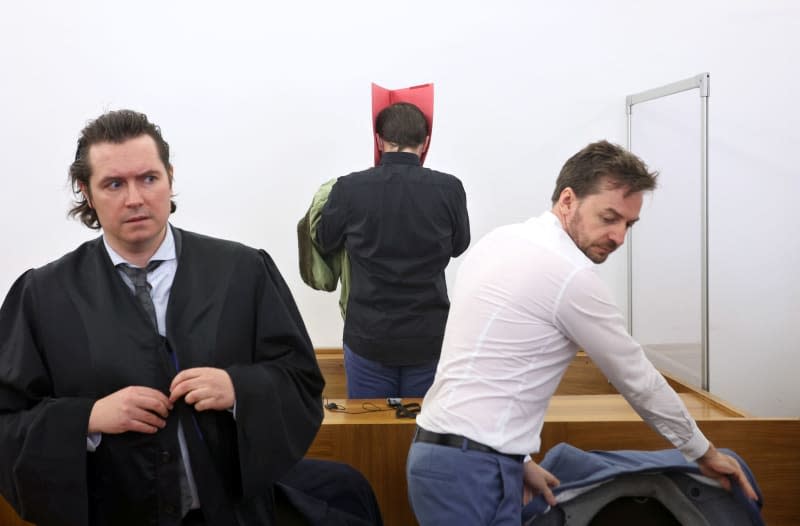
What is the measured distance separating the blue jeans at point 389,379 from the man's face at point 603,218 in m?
1.15

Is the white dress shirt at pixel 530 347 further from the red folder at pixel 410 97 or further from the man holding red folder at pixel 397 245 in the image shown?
the red folder at pixel 410 97

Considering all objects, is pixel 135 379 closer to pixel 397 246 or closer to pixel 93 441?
pixel 93 441

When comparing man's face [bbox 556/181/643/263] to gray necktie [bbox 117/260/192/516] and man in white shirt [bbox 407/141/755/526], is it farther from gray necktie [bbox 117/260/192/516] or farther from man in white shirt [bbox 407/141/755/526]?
gray necktie [bbox 117/260/192/516]

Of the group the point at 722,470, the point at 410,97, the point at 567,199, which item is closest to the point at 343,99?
the point at 410,97

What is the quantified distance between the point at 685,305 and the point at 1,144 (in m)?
3.21

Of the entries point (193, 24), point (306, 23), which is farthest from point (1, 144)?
point (306, 23)

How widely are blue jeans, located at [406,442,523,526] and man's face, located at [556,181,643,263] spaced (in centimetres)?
46

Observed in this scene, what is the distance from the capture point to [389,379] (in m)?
2.65

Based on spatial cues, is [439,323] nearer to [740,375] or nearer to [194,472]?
[194,472]

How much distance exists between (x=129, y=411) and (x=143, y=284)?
27 cm

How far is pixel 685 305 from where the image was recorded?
318 cm

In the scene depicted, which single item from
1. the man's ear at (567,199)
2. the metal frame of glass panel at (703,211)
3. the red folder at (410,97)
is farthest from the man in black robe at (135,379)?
the metal frame of glass panel at (703,211)

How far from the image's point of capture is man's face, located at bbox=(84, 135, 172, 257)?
1424 millimetres

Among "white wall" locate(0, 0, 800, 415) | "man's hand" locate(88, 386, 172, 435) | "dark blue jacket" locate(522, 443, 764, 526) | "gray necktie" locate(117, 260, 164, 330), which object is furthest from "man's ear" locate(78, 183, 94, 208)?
"white wall" locate(0, 0, 800, 415)
